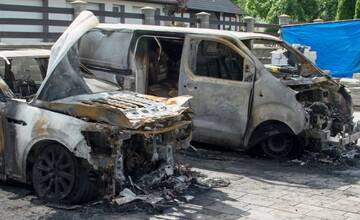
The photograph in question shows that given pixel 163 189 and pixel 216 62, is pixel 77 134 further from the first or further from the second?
pixel 216 62

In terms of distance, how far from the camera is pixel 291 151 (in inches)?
345

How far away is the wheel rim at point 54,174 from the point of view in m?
6.09

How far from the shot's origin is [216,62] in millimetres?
9000

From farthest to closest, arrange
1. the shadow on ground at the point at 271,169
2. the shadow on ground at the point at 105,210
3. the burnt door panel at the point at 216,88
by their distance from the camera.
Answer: the burnt door panel at the point at 216,88 < the shadow on ground at the point at 271,169 < the shadow on ground at the point at 105,210

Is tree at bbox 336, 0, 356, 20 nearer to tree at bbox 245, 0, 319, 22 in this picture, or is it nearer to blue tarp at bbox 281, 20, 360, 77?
blue tarp at bbox 281, 20, 360, 77

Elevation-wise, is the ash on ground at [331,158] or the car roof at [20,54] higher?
the car roof at [20,54]

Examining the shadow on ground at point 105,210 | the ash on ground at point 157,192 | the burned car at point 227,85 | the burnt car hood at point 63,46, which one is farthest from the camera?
the burned car at point 227,85

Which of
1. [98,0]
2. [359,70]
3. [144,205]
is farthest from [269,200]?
[98,0]

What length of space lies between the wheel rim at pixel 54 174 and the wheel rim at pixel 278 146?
3733 millimetres

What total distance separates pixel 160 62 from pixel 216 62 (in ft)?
3.16

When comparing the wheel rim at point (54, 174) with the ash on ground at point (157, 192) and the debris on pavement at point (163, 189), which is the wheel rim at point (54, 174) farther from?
the debris on pavement at point (163, 189)

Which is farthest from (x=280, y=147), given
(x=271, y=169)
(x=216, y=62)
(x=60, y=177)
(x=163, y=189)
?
(x=60, y=177)

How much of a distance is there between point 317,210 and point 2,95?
12.3ft

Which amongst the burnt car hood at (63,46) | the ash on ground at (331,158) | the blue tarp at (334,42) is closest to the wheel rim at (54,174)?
the burnt car hood at (63,46)
